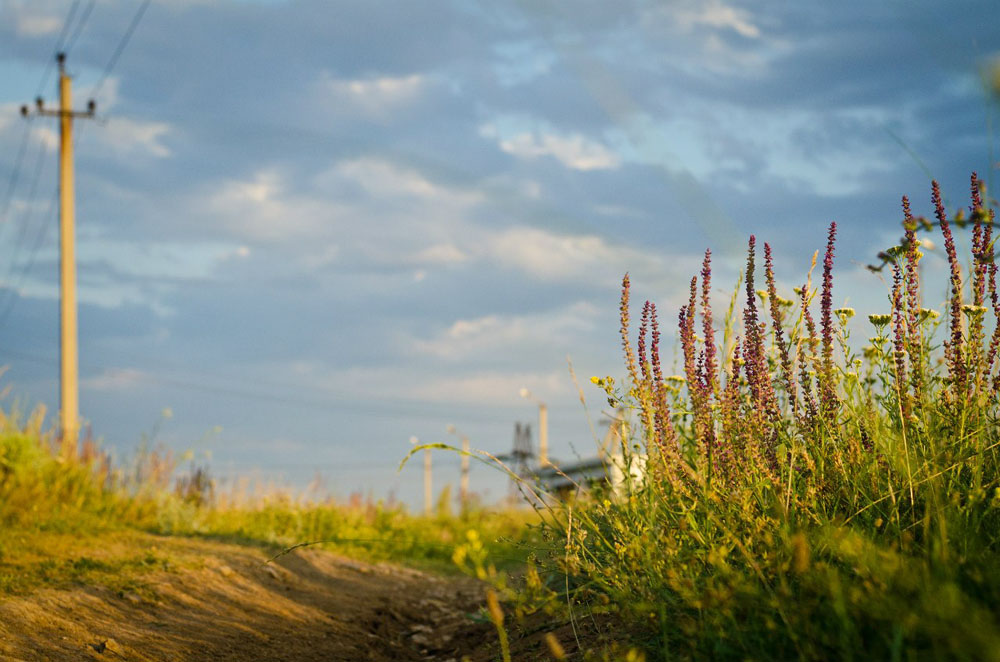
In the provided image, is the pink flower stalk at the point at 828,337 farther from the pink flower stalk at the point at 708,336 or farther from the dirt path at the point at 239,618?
the dirt path at the point at 239,618

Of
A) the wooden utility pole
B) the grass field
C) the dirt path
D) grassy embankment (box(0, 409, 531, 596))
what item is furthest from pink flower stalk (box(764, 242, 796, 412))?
the wooden utility pole

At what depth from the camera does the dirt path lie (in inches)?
186

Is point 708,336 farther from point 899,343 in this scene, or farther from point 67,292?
point 67,292

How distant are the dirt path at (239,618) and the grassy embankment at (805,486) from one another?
185 cm

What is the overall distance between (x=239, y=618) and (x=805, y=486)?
13.2ft

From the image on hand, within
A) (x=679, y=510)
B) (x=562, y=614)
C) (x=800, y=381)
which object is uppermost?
(x=800, y=381)

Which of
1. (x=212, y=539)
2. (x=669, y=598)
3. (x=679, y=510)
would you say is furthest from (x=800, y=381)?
(x=212, y=539)

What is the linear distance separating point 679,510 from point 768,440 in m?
0.51

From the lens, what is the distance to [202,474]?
12.3m

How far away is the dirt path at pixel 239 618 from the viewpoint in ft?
15.5

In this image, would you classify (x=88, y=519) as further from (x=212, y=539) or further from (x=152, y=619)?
(x=152, y=619)

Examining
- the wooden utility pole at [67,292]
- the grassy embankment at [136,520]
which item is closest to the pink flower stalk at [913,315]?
the grassy embankment at [136,520]

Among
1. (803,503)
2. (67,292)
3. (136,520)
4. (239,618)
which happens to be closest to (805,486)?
(803,503)

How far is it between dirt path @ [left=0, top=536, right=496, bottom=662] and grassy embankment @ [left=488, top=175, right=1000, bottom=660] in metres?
1.85
